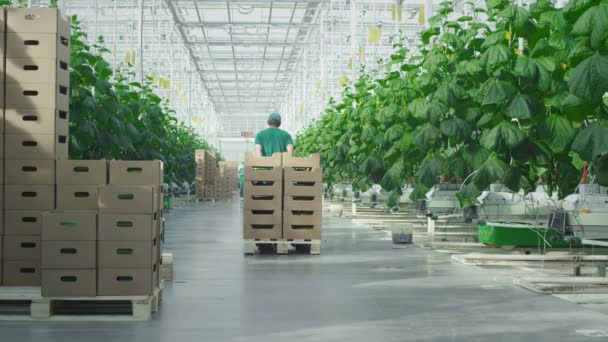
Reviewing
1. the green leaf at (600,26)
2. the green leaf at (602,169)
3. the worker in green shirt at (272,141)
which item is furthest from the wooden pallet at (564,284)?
the worker in green shirt at (272,141)

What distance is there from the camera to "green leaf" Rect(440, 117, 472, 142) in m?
8.94

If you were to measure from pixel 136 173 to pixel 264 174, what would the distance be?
176 inches

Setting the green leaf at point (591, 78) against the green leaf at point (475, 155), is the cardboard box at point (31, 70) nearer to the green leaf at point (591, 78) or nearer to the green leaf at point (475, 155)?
the green leaf at point (591, 78)

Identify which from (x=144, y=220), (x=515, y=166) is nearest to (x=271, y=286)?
(x=144, y=220)

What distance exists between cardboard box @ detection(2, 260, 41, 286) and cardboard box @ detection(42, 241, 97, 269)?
→ 40 centimetres

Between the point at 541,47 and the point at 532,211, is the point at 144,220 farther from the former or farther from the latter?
the point at 532,211

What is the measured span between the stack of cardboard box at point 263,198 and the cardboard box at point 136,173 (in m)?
4.24

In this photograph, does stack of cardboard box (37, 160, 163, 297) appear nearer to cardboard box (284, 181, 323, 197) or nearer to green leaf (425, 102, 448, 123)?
green leaf (425, 102, 448, 123)

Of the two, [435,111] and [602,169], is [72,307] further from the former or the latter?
[435,111]

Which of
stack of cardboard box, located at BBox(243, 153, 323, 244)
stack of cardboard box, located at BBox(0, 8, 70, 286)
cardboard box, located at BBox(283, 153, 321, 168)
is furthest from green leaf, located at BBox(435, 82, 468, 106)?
stack of cardboard box, located at BBox(0, 8, 70, 286)

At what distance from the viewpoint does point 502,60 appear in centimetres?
757

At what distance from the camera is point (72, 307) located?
6070 millimetres

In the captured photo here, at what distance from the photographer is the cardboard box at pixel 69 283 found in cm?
575

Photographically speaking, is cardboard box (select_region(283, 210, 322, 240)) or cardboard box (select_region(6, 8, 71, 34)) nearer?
cardboard box (select_region(6, 8, 71, 34))
